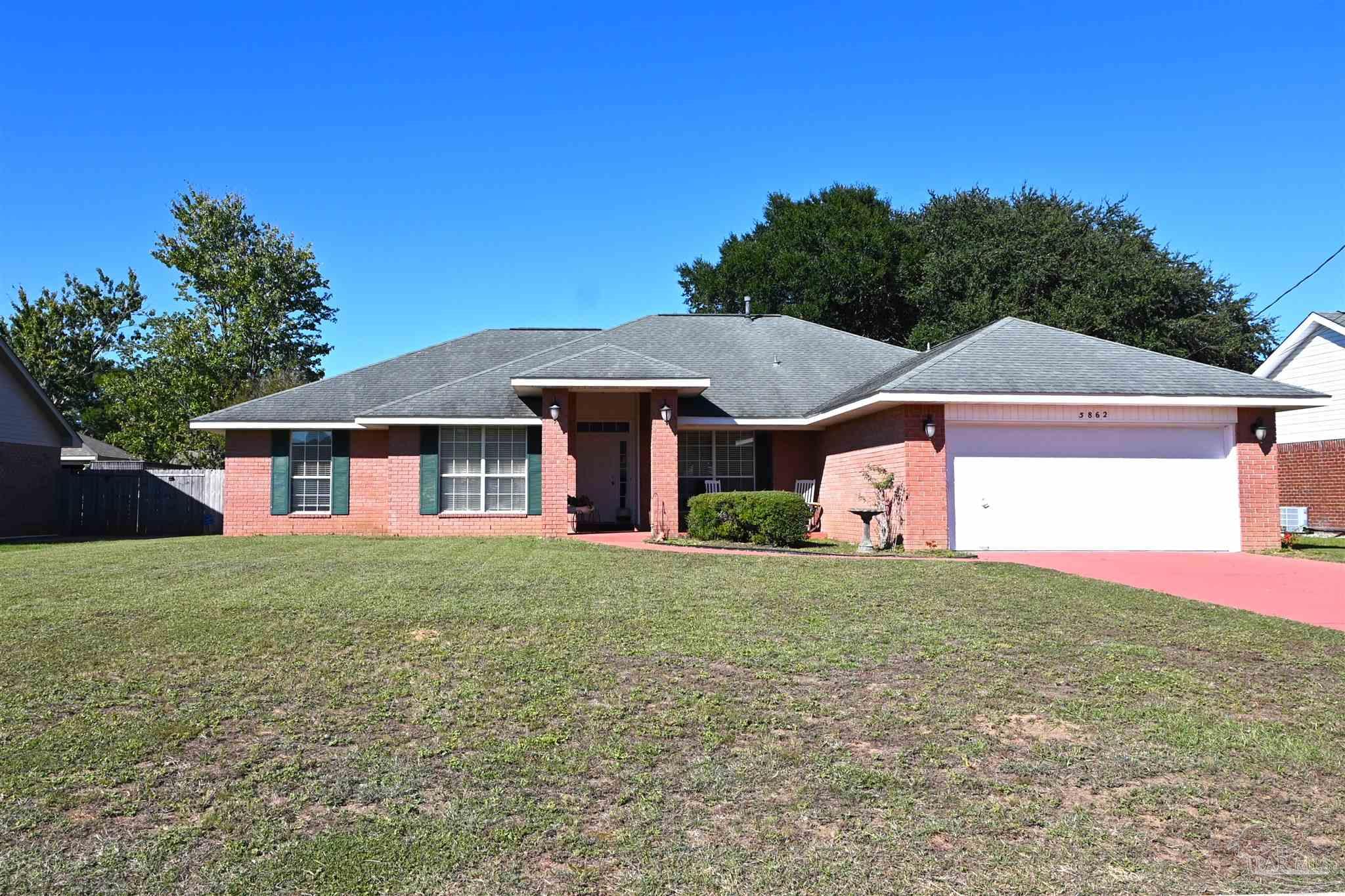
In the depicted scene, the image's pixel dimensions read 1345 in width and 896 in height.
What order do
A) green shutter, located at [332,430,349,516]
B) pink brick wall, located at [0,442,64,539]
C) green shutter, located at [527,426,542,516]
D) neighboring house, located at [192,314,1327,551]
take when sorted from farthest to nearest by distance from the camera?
pink brick wall, located at [0,442,64,539] < green shutter, located at [332,430,349,516] < green shutter, located at [527,426,542,516] < neighboring house, located at [192,314,1327,551]

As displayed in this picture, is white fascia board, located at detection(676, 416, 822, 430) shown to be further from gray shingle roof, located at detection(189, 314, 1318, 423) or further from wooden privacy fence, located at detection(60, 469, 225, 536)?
wooden privacy fence, located at detection(60, 469, 225, 536)

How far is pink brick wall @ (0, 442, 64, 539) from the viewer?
19.8 metres

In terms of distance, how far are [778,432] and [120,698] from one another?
48.3 ft

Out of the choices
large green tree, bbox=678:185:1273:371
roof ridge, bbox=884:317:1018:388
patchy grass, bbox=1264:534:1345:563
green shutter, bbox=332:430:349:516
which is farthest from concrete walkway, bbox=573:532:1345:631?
large green tree, bbox=678:185:1273:371

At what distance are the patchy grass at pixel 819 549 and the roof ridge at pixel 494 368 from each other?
604 centimetres

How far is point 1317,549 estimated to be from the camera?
48.2 ft

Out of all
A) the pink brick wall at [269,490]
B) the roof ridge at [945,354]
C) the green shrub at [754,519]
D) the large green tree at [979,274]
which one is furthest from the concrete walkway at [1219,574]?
the large green tree at [979,274]

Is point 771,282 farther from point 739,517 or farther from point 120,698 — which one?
point 120,698

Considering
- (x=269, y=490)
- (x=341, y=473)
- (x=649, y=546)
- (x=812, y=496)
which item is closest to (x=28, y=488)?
(x=269, y=490)

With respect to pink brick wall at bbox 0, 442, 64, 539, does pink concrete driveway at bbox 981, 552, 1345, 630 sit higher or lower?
lower

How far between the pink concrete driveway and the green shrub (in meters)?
2.92

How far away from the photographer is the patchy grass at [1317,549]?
43.4 ft

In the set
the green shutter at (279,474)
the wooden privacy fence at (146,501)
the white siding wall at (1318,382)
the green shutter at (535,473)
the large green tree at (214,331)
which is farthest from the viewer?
the large green tree at (214,331)

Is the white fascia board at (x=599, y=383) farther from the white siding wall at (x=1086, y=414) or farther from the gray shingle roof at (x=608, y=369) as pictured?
the white siding wall at (x=1086, y=414)
